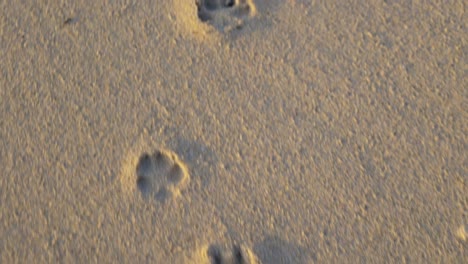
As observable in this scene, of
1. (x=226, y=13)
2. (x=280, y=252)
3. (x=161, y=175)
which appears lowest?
(x=280, y=252)

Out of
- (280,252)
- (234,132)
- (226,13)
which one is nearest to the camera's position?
(280,252)

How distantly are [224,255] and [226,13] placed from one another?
71 centimetres

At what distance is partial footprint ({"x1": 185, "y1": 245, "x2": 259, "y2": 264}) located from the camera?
154 centimetres

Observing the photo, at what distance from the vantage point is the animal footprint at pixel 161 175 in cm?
162

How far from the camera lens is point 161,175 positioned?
1.63m

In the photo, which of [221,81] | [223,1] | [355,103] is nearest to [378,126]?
[355,103]

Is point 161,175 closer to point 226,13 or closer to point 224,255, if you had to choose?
point 224,255

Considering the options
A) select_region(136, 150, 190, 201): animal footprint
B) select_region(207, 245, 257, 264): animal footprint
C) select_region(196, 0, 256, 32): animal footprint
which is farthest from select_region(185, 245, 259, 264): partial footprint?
select_region(196, 0, 256, 32): animal footprint

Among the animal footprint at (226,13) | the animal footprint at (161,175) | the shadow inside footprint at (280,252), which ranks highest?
the animal footprint at (226,13)

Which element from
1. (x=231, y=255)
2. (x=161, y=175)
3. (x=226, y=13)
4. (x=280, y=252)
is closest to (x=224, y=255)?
Result: (x=231, y=255)

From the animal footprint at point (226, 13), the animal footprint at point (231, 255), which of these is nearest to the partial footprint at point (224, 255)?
the animal footprint at point (231, 255)

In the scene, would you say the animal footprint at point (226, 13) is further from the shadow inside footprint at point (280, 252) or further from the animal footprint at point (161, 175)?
the shadow inside footprint at point (280, 252)

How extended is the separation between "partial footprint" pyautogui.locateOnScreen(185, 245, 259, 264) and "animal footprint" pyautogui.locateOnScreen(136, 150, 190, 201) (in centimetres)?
17

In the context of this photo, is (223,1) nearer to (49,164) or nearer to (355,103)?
(355,103)
